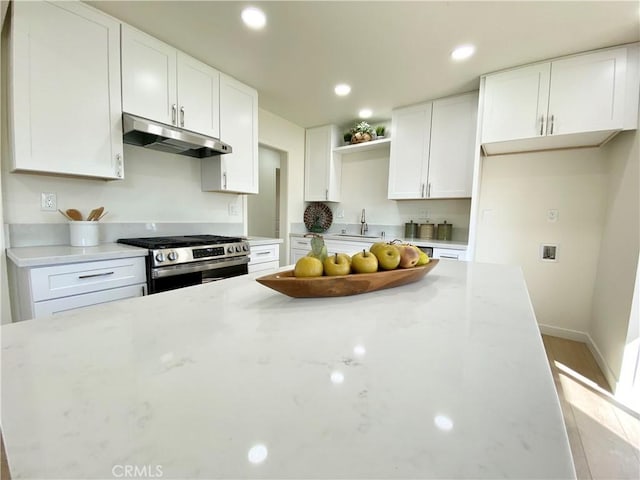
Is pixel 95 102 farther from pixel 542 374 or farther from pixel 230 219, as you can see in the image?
pixel 542 374

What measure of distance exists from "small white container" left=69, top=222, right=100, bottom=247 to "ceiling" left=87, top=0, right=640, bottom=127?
1.36 m

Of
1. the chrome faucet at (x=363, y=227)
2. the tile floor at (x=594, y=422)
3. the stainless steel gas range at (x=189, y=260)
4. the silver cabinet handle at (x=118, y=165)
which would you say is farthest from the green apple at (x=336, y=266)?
the chrome faucet at (x=363, y=227)

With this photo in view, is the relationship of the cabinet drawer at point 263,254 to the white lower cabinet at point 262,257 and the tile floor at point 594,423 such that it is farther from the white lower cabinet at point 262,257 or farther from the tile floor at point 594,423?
the tile floor at point 594,423

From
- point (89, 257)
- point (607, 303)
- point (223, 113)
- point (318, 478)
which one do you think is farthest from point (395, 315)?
point (607, 303)

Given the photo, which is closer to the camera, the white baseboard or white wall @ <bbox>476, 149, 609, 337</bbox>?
the white baseboard

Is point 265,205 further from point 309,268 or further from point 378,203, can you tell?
point 309,268

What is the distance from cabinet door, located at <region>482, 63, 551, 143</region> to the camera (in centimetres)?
215

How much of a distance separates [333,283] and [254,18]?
190 centimetres

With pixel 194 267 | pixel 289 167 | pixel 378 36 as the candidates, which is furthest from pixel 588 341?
pixel 289 167

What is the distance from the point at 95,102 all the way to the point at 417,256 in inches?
84.4

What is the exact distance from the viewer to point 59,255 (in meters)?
1.40

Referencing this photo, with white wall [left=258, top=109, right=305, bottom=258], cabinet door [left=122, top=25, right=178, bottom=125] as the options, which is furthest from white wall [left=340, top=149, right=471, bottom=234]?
cabinet door [left=122, top=25, right=178, bottom=125]

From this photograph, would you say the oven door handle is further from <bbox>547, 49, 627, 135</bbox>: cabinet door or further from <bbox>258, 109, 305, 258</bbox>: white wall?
<bbox>547, 49, 627, 135</bbox>: cabinet door

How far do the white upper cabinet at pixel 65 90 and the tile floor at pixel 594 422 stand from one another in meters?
3.15
